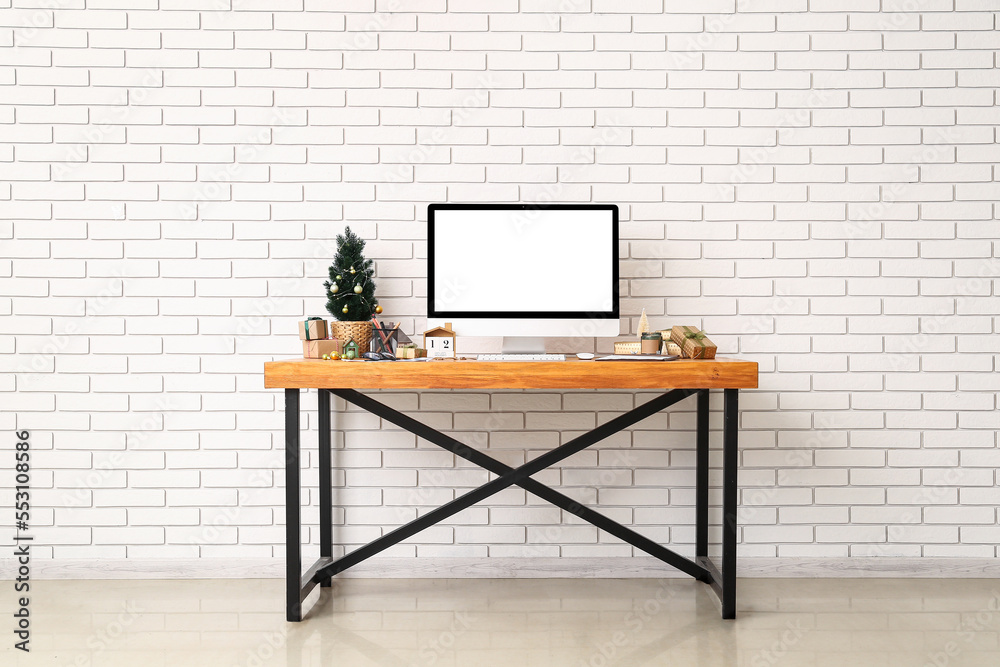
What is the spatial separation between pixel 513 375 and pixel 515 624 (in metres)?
0.81

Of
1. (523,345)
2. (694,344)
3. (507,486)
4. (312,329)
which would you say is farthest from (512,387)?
(312,329)

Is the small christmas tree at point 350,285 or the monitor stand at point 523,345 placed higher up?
the small christmas tree at point 350,285

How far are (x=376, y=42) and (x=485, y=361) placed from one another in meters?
1.34

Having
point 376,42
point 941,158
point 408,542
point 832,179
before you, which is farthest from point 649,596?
point 376,42

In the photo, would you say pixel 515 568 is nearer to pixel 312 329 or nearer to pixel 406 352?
pixel 406 352

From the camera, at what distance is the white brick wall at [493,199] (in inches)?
98.1

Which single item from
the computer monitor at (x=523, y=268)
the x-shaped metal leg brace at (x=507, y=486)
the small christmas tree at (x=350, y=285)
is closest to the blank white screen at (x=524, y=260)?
the computer monitor at (x=523, y=268)

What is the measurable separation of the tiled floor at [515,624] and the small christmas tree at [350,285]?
987 mm

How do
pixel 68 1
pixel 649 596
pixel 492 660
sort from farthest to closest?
pixel 68 1
pixel 649 596
pixel 492 660

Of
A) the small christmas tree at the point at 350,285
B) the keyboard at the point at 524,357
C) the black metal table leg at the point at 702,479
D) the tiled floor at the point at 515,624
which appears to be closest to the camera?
the tiled floor at the point at 515,624

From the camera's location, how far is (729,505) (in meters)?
2.09

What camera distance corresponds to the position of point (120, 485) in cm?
250

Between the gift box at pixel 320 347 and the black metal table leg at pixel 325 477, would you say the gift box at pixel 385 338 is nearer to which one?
the gift box at pixel 320 347

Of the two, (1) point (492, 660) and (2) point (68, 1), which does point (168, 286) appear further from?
(1) point (492, 660)
